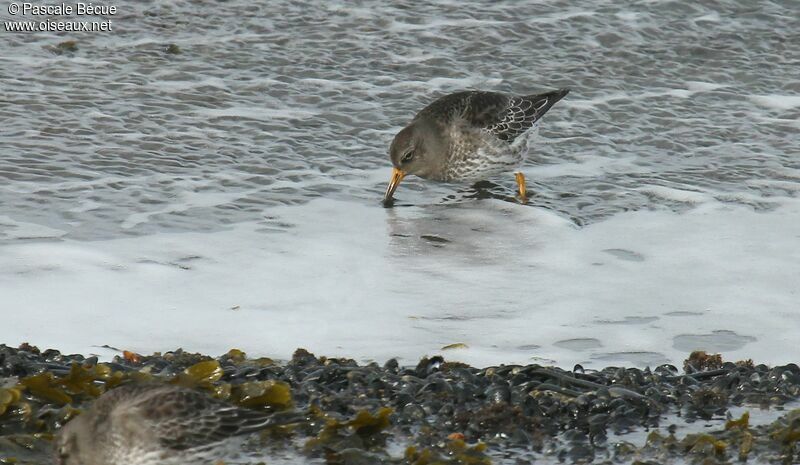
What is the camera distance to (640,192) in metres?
8.70

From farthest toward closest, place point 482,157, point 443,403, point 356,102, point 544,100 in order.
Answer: point 356,102
point 544,100
point 482,157
point 443,403

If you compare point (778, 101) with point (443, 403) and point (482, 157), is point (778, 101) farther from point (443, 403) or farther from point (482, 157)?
point (443, 403)

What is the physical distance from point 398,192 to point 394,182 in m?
0.33

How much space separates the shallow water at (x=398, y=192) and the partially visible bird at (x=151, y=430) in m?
1.44

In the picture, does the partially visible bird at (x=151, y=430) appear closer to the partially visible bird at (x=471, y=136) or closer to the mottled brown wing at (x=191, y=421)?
the mottled brown wing at (x=191, y=421)

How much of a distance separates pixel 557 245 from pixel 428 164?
157 cm

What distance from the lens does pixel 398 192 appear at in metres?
9.10

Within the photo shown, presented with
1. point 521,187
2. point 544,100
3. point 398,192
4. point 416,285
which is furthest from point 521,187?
point 416,285

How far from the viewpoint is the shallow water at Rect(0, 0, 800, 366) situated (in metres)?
6.34

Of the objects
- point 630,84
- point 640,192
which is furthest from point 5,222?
point 630,84

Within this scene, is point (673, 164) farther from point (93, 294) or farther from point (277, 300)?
point (93, 294)

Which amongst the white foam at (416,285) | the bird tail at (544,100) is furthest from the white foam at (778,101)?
the white foam at (416,285)

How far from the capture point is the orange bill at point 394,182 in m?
8.71

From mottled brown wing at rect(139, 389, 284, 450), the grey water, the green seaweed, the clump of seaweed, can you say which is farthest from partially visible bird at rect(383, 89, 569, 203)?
mottled brown wing at rect(139, 389, 284, 450)
